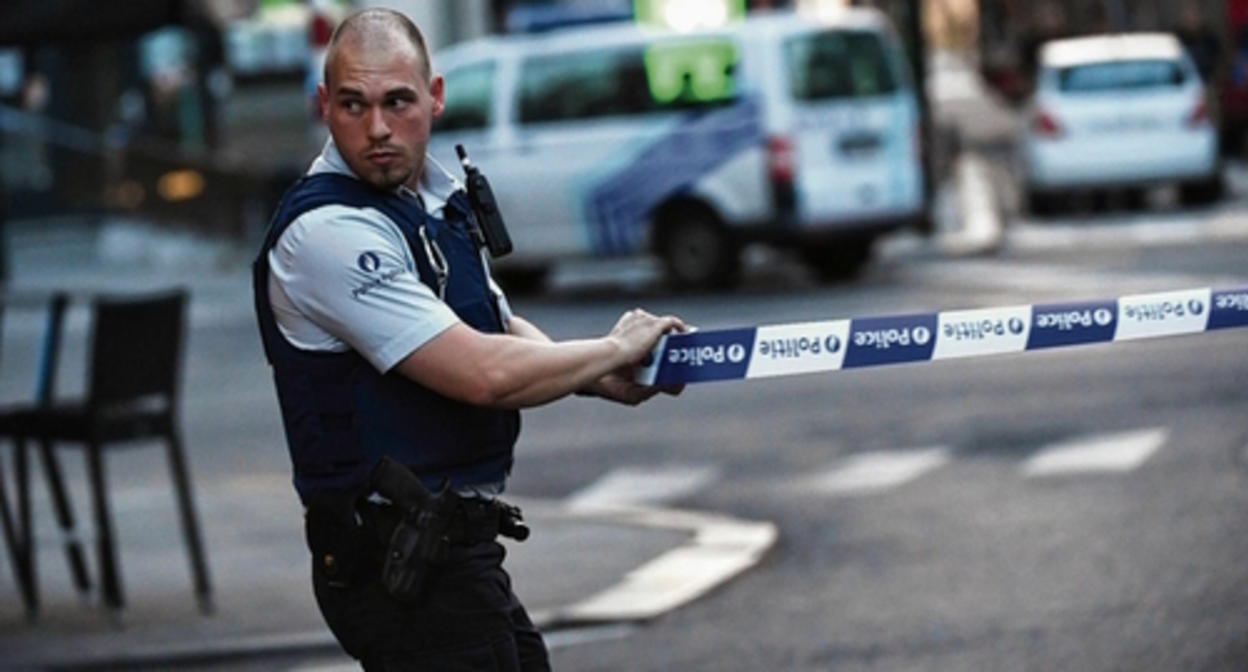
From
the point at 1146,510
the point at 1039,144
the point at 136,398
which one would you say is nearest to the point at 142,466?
the point at 136,398

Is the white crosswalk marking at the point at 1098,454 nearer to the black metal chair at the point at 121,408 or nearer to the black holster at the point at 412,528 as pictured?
the black metal chair at the point at 121,408

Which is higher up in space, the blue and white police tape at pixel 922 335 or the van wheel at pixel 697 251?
the blue and white police tape at pixel 922 335

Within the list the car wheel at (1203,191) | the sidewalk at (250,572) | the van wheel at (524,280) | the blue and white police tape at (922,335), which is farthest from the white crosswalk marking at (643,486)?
the car wheel at (1203,191)

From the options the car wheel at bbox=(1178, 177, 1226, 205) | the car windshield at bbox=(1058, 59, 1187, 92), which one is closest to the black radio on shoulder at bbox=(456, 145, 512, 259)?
the car windshield at bbox=(1058, 59, 1187, 92)

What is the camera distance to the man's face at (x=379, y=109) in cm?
427

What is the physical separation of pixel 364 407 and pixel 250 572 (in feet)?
20.0

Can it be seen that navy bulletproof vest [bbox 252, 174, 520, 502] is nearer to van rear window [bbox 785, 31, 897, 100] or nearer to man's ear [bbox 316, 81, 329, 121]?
man's ear [bbox 316, 81, 329, 121]

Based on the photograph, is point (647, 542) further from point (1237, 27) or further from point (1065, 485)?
point (1237, 27)

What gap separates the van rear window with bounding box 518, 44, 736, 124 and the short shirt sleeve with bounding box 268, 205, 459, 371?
685 inches

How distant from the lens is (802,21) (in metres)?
21.7

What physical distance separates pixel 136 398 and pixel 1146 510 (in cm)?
365

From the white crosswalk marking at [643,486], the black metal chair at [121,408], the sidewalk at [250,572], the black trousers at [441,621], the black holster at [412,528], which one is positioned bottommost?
the white crosswalk marking at [643,486]

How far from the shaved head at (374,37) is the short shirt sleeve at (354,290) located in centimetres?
24

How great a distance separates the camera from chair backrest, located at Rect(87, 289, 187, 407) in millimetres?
9180
